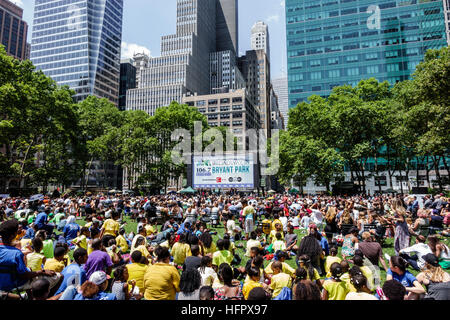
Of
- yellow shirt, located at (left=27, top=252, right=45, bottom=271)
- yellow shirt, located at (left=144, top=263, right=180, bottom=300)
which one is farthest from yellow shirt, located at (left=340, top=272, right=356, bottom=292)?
yellow shirt, located at (left=27, top=252, right=45, bottom=271)

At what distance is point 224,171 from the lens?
31.9 metres

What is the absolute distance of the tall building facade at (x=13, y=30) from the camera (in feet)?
465

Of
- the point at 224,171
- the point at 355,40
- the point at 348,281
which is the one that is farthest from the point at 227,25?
the point at 348,281

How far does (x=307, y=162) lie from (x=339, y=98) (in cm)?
1353

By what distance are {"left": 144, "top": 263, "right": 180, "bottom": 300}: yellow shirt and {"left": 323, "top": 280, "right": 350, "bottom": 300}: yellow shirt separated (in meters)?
2.77

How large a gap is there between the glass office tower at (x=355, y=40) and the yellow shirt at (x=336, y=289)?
7686cm

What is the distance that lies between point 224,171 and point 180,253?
24.7 m

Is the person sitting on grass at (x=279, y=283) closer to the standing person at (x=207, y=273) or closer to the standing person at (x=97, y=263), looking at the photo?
the standing person at (x=207, y=273)

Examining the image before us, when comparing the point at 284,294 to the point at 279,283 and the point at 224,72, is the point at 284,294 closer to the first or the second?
the point at 279,283

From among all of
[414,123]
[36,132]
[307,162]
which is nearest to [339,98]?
[307,162]

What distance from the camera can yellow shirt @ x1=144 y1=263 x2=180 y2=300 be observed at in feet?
14.4

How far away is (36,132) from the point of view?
35.6 metres

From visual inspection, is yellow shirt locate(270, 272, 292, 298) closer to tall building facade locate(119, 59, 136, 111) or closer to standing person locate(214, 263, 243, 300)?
standing person locate(214, 263, 243, 300)

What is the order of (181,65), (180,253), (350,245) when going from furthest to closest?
(181,65), (350,245), (180,253)
